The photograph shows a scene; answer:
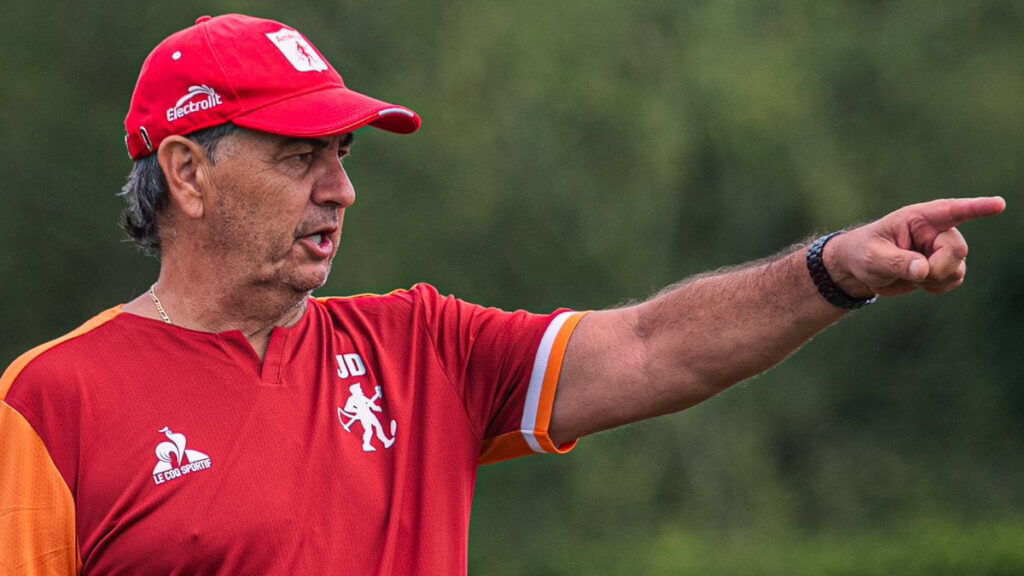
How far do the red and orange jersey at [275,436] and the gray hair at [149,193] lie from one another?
250 mm

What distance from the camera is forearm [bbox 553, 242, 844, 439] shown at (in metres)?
2.34

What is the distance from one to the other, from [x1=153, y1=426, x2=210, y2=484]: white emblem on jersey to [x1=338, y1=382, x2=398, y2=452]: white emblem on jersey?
0.27 metres

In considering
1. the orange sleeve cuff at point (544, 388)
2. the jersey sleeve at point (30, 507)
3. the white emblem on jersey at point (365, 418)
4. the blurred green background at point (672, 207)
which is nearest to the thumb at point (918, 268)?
the orange sleeve cuff at point (544, 388)

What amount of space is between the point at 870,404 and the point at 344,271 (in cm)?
372

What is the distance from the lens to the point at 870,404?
8.98 m

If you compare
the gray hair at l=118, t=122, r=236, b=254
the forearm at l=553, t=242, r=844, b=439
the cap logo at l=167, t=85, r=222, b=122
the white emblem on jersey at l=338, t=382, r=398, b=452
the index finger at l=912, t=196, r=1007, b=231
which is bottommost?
the white emblem on jersey at l=338, t=382, r=398, b=452

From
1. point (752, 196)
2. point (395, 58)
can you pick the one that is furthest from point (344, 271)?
point (752, 196)

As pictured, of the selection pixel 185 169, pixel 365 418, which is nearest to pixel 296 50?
pixel 185 169

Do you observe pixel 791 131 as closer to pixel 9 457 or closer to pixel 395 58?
pixel 395 58

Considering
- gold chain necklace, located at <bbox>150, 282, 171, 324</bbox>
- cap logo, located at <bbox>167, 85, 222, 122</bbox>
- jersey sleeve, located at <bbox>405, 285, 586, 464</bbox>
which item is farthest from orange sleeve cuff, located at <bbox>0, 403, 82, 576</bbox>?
jersey sleeve, located at <bbox>405, 285, 586, 464</bbox>

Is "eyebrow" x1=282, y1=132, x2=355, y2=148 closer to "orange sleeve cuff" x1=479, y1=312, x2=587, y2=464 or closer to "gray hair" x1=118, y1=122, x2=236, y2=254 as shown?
"gray hair" x1=118, y1=122, x2=236, y2=254

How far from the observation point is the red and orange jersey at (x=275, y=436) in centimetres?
223

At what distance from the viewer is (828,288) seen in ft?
7.47

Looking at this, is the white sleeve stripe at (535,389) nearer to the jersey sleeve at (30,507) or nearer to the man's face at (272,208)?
the man's face at (272,208)
